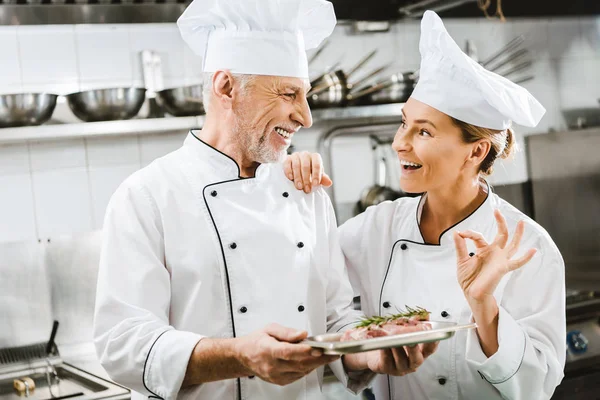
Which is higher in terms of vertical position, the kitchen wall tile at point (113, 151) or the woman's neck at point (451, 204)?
the kitchen wall tile at point (113, 151)

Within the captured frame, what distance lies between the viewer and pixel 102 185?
3.90 m

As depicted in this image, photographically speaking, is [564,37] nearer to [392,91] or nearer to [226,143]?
[392,91]

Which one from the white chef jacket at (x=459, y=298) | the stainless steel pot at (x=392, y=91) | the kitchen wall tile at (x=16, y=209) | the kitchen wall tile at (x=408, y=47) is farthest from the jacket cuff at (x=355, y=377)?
the kitchen wall tile at (x=408, y=47)

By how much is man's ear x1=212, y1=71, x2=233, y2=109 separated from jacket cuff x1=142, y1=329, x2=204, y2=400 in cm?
69

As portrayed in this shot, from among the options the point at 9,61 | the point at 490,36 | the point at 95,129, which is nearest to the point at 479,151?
the point at 95,129

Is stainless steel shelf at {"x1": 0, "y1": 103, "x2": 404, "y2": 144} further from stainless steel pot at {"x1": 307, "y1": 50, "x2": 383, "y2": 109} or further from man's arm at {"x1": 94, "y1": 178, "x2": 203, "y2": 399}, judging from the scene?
man's arm at {"x1": 94, "y1": 178, "x2": 203, "y2": 399}

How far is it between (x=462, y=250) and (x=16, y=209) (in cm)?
251

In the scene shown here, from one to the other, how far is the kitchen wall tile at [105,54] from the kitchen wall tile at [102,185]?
0.45m

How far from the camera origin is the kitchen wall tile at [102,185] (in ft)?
12.7

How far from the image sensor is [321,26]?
2.31 metres

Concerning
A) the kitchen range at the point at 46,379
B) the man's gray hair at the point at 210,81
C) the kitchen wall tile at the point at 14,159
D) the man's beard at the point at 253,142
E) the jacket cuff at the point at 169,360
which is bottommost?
the kitchen range at the point at 46,379

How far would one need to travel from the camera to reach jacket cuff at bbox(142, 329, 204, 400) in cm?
178

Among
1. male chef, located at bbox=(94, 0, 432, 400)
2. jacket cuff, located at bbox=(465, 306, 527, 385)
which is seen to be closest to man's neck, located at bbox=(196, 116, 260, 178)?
male chef, located at bbox=(94, 0, 432, 400)

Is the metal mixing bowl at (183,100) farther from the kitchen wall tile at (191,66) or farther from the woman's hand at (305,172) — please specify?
the woman's hand at (305,172)
